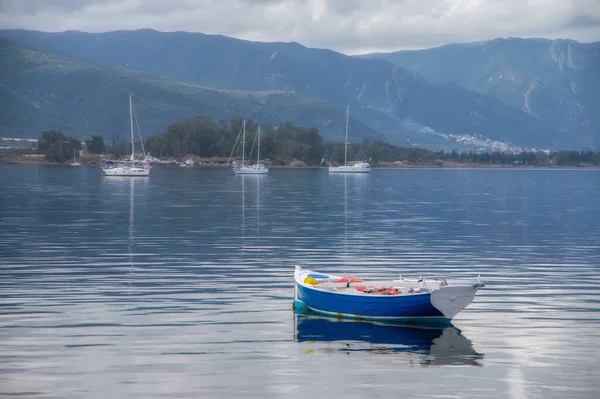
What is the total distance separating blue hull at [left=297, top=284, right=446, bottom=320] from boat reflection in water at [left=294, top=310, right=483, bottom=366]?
1.22ft

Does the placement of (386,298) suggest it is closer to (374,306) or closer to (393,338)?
(374,306)

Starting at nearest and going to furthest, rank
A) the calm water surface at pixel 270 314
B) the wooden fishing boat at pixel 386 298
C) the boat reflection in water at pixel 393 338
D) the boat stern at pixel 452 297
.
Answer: the calm water surface at pixel 270 314 < the boat reflection in water at pixel 393 338 < the boat stern at pixel 452 297 < the wooden fishing boat at pixel 386 298

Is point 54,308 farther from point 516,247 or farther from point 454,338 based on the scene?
point 516,247

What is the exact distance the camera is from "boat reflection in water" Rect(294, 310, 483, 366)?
3391 cm

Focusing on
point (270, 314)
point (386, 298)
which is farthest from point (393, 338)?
point (270, 314)

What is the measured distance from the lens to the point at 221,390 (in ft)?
95.2

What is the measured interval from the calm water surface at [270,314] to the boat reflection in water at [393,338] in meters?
0.11

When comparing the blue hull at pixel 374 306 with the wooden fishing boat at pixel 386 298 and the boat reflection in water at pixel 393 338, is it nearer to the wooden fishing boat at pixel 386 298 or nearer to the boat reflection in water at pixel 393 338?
the wooden fishing boat at pixel 386 298

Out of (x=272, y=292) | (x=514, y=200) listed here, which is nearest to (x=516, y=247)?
(x=272, y=292)

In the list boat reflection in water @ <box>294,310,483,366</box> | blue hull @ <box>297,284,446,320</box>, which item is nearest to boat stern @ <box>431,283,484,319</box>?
blue hull @ <box>297,284,446,320</box>

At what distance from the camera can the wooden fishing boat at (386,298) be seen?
123 feet

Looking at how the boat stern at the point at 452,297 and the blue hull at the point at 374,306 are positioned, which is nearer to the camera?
the boat stern at the point at 452,297

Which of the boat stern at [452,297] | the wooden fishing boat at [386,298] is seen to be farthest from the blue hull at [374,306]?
the boat stern at [452,297]

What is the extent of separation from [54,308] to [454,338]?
1831 cm
